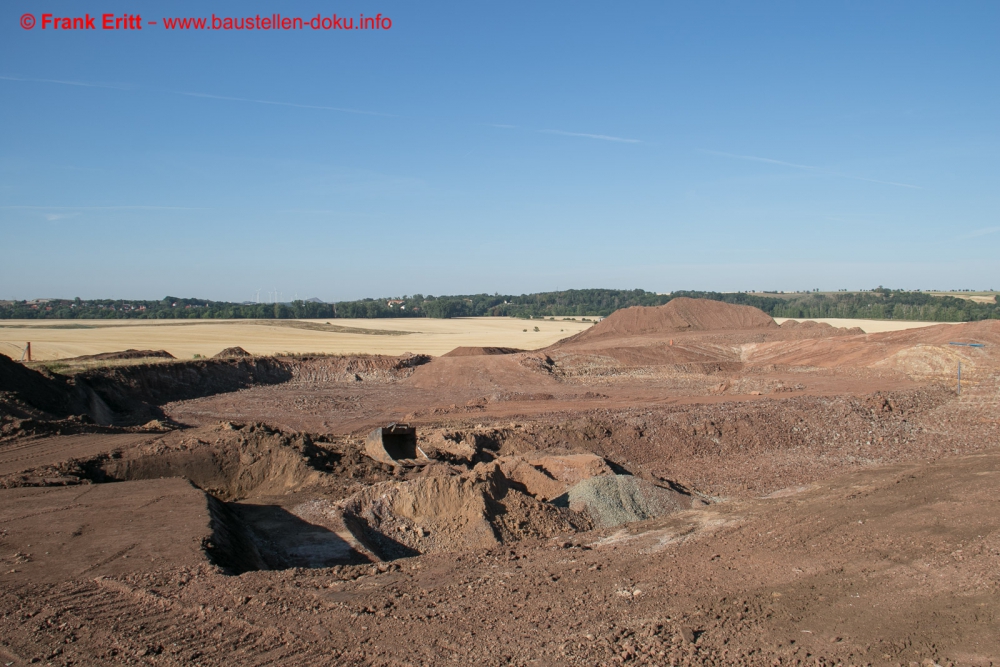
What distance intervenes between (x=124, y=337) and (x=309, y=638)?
60364 mm

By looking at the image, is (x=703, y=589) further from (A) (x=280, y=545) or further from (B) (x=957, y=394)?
(B) (x=957, y=394)

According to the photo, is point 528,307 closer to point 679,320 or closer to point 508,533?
point 679,320

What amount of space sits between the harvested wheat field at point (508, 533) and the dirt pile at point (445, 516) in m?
0.04

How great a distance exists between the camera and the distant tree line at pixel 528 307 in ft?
314

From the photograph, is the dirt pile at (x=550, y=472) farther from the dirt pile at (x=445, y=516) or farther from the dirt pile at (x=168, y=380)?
the dirt pile at (x=168, y=380)

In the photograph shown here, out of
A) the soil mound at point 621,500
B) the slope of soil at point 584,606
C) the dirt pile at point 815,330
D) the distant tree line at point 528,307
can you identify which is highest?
the distant tree line at point 528,307

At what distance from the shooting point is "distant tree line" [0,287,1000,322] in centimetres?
9581

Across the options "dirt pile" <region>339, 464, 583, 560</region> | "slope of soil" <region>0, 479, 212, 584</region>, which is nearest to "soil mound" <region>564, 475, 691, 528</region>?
"dirt pile" <region>339, 464, 583, 560</region>

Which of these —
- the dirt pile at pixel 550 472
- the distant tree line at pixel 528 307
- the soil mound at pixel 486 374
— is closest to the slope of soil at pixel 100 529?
the dirt pile at pixel 550 472

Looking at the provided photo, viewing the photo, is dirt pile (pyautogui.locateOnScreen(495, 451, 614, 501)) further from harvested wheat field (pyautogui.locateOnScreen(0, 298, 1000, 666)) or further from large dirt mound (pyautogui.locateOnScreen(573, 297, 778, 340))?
large dirt mound (pyautogui.locateOnScreen(573, 297, 778, 340))

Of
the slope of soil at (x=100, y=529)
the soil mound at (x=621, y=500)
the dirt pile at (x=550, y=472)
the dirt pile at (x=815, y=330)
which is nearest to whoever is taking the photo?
the slope of soil at (x=100, y=529)

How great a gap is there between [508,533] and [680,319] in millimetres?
42258

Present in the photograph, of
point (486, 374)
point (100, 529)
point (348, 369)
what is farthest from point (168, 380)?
point (100, 529)

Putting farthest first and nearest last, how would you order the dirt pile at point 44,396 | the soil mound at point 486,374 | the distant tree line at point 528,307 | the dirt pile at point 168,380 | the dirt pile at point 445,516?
1. the distant tree line at point 528,307
2. the soil mound at point 486,374
3. the dirt pile at point 168,380
4. the dirt pile at point 44,396
5. the dirt pile at point 445,516
